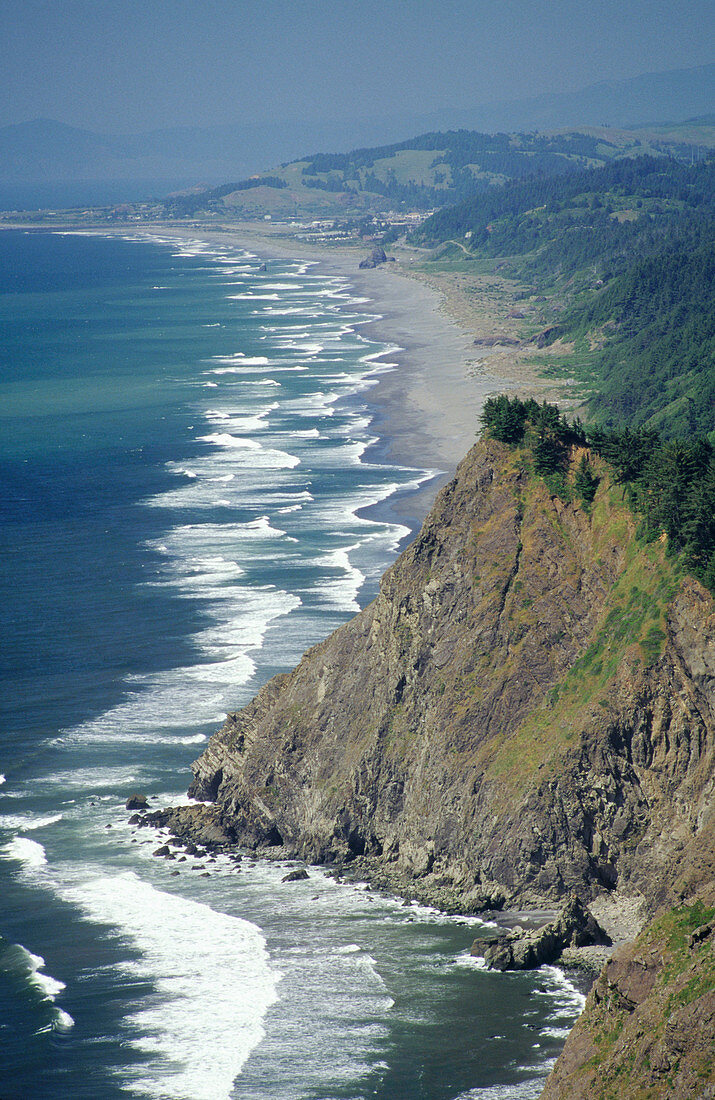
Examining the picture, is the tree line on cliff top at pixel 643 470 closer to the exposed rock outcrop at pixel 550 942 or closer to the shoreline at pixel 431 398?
the exposed rock outcrop at pixel 550 942

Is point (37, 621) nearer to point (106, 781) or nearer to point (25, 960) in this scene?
point (106, 781)

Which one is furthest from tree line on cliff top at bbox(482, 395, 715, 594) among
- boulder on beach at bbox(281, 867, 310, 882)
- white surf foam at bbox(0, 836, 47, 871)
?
white surf foam at bbox(0, 836, 47, 871)

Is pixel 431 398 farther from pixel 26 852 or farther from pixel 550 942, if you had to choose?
pixel 550 942

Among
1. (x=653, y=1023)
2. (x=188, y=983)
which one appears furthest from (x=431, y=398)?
(x=653, y=1023)

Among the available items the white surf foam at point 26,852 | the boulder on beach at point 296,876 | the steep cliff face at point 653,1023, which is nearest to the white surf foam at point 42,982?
the white surf foam at point 26,852

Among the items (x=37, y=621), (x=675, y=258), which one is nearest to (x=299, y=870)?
(x=37, y=621)
